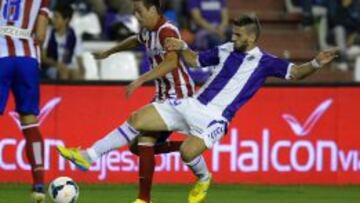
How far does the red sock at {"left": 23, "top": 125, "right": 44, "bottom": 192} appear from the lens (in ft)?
36.1

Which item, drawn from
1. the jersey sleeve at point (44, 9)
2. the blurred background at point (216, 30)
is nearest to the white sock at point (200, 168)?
the jersey sleeve at point (44, 9)

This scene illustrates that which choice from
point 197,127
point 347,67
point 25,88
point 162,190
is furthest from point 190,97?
point 347,67

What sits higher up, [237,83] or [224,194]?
[237,83]

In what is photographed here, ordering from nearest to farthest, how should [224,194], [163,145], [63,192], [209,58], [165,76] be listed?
[63,192] → [209,58] → [165,76] → [163,145] → [224,194]

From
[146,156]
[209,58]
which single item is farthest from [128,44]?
[146,156]

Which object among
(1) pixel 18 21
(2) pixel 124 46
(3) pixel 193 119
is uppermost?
(1) pixel 18 21

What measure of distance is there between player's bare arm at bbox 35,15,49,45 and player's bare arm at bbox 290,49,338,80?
210 cm

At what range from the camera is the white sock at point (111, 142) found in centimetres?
1107

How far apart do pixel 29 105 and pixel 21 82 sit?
21 cm

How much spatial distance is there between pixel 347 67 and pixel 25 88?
772 centimetres

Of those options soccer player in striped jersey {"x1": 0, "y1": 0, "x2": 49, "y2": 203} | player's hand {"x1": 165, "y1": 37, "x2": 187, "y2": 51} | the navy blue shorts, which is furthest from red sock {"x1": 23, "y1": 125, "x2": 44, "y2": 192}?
player's hand {"x1": 165, "y1": 37, "x2": 187, "y2": 51}

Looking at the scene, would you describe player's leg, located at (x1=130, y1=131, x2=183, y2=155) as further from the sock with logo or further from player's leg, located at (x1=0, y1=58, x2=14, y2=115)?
player's leg, located at (x1=0, y1=58, x2=14, y2=115)

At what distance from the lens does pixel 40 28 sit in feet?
36.3

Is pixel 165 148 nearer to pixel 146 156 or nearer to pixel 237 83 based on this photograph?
pixel 146 156
